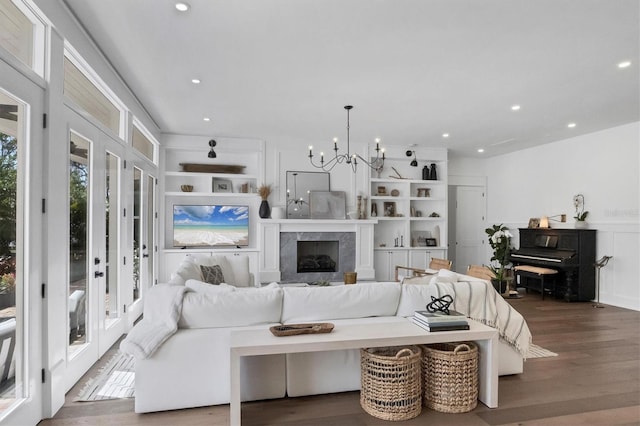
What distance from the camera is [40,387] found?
247 cm

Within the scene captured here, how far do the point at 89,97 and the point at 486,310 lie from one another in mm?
3945

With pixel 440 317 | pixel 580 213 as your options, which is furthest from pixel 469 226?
pixel 440 317

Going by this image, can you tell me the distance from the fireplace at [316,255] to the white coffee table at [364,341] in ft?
14.4

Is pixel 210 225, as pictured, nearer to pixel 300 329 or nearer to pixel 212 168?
pixel 212 168

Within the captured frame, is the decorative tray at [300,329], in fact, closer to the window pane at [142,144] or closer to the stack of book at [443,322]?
the stack of book at [443,322]

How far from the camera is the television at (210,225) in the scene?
7008 mm

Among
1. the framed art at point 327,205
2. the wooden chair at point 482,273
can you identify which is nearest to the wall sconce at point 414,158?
the framed art at point 327,205

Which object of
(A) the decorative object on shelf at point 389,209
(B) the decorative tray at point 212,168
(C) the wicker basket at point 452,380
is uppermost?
(B) the decorative tray at point 212,168

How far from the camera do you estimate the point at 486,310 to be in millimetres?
3207

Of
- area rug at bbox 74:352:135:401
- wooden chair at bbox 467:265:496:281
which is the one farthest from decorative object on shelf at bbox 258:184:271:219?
area rug at bbox 74:352:135:401

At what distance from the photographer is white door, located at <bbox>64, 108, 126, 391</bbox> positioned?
10.1 ft

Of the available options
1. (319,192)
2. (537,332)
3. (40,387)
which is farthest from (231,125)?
(537,332)

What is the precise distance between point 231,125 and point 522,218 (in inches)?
236

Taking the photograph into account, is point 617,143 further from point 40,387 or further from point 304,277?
point 40,387
